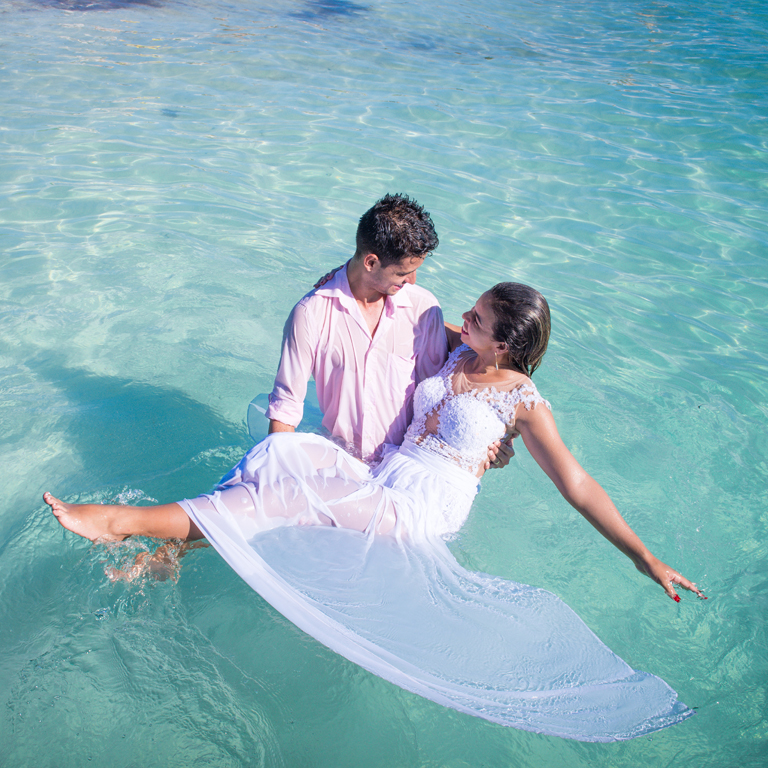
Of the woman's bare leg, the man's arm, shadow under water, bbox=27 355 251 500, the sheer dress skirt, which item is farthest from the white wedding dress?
shadow under water, bbox=27 355 251 500

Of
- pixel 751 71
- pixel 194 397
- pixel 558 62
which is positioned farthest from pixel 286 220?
pixel 751 71

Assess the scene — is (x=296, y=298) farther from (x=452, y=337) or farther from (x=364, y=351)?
(x=364, y=351)

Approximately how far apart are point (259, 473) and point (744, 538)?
297 cm

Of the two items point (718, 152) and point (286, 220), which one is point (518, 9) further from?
point (286, 220)

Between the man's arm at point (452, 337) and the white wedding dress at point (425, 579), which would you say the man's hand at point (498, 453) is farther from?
the man's arm at point (452, 337)

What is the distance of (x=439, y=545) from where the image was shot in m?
3.04

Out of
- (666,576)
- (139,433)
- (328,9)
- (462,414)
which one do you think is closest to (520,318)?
(462,414)

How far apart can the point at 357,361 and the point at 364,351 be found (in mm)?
65

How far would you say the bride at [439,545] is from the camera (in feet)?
7.77

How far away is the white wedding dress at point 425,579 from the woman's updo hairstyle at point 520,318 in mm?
197

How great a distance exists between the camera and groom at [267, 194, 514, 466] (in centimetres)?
325

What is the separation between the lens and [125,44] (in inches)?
443

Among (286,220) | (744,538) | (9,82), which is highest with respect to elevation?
(9,82)

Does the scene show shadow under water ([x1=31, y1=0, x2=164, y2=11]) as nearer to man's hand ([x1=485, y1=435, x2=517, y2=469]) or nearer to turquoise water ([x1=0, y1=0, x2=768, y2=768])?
turquoise water ([x1=0, y1=0, x2=768, y2=768])
